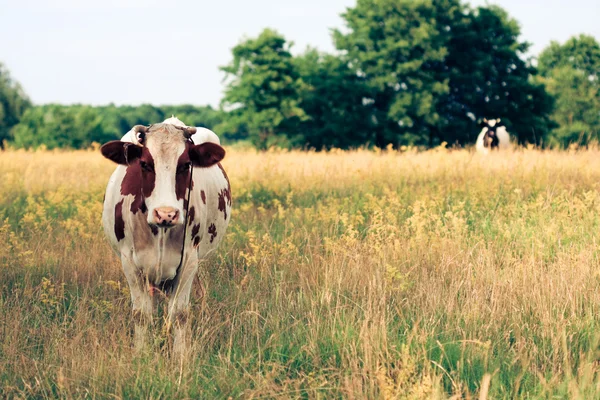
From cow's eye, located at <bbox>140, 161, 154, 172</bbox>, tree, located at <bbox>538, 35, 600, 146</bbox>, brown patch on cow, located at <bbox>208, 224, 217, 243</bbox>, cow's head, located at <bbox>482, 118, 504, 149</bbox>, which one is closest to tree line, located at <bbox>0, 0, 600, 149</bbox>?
tree, located at <bbox>538, 35, 600, 146</bbox>

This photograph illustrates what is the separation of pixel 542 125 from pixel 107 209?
3942 cm

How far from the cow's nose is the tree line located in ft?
109

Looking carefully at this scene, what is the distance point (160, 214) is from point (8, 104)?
75883 mm

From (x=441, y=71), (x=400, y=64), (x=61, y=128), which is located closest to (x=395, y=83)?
(x=400, y=64)

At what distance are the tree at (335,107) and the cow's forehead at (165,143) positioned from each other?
111ft

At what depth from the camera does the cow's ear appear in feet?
14.6

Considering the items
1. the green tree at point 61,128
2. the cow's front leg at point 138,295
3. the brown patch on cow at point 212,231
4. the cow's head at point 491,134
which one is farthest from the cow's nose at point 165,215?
the green tree at point 61,128

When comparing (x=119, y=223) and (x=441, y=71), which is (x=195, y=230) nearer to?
(x=119, y=223)

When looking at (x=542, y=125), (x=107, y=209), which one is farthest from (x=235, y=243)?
(x=542, y=125)

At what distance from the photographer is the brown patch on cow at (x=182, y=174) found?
4316mm

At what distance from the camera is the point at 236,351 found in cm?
419

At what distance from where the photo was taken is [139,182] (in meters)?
4.70

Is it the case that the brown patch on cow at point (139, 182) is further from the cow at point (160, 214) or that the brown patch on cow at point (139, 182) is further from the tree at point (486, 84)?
the tree at point (486, 84)

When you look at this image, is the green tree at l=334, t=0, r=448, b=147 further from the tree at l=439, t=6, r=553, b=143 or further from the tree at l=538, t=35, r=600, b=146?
the tree at l=538, t=35, r=600, b=146
